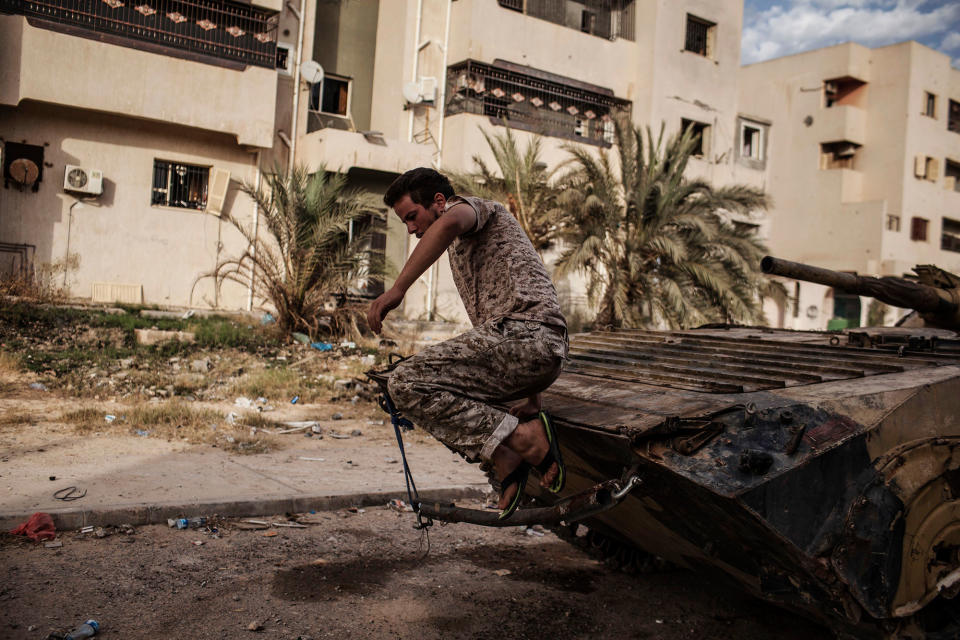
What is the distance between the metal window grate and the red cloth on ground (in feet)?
63.9

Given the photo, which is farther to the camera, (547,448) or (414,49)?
(414,49)

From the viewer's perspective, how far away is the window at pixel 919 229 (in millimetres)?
28453

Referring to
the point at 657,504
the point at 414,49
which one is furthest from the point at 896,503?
the point at 414,49

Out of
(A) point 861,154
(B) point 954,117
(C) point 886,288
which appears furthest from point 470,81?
(B) point 954,117

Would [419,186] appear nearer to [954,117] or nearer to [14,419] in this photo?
[14,419]

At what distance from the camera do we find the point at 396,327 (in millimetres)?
14961

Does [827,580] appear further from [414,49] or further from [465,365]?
[414,49]

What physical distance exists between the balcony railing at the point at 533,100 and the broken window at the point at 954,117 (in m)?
16.7

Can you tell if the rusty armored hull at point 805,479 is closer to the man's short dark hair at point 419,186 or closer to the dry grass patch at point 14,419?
the man's short dark hair at point 419,186

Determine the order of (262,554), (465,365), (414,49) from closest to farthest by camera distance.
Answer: (465,365), (262,554), (414,49)

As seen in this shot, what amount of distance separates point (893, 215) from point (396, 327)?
20.0 metres

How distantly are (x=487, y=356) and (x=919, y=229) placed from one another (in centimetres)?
2976

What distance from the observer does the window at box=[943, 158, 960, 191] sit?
2977 cm

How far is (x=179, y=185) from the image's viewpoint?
48.6 ft
